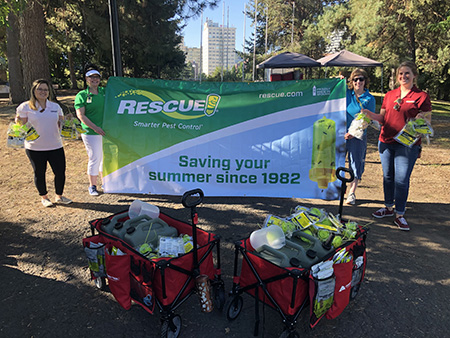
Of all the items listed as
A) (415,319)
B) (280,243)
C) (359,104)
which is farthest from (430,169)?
(280,243)

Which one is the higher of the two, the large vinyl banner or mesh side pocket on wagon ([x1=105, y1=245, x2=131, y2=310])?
the large vinyl banner

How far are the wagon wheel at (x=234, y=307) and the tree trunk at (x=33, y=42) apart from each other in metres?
11.0

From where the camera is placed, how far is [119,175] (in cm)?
520

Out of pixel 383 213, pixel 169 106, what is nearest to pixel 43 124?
pixel 169 106

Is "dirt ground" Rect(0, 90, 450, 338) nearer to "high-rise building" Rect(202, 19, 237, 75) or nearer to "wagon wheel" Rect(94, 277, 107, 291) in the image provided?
"wagon wheel" Rect(94, 277, 107, 291)

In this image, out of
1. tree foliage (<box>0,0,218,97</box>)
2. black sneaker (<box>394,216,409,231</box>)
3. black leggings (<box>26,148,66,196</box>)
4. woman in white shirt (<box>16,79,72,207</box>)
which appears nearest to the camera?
black sneaker (<box>394,216,409,231</box>)

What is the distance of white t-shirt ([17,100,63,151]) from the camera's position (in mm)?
4477

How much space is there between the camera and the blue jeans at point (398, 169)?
165 inches

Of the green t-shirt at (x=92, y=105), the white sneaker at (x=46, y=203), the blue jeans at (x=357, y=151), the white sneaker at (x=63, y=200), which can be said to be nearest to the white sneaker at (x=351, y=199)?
the blue jeans at (x=357, y=151)

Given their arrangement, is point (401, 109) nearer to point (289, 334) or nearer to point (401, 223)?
point (401, 223)

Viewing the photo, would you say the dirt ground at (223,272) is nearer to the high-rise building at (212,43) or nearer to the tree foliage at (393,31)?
the tree foliage at (393,31)

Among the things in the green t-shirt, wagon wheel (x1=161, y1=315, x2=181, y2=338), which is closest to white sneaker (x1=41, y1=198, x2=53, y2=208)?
the green t-shirt

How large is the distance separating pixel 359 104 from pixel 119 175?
13.1 feet

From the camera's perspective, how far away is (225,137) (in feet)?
16.4
